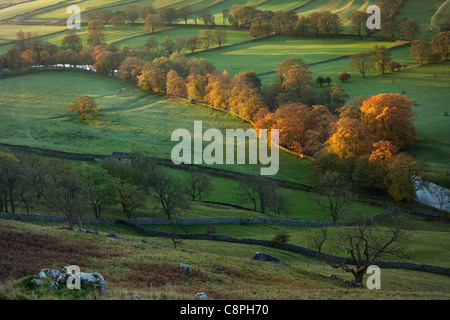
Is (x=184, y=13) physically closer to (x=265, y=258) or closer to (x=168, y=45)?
(x=168, y=45)

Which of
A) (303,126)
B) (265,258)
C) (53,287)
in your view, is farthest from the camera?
(303,126)

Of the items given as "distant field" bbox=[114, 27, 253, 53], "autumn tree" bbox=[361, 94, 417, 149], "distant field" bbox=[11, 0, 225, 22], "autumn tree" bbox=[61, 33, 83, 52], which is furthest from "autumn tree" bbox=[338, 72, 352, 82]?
"distant field" bbox=[11, 0, 225, 22]

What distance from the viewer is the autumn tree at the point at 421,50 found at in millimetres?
108125

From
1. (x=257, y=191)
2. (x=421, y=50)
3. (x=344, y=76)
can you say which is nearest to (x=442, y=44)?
(x=421, y=50)

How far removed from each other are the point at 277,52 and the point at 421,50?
1628 inches

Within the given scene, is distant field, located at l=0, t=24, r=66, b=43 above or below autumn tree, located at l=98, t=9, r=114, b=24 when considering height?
below

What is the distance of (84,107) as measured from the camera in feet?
320

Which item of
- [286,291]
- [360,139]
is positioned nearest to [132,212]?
[286,291]

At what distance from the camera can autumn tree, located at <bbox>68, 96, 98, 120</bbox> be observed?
318 ft

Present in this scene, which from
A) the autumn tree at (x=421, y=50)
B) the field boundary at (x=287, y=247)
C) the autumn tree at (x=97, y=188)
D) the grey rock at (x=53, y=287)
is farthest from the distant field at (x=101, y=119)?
the grey rock at (x=53, y=287)

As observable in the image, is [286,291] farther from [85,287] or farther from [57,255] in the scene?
[57,255]

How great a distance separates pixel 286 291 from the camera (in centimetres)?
2453

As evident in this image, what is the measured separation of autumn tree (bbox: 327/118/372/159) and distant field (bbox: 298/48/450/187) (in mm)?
9608

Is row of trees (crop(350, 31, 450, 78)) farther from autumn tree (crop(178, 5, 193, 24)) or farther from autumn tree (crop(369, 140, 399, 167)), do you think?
autumn tree (crop(178, 5, 193, 24))
